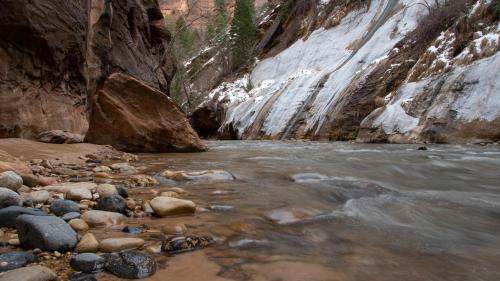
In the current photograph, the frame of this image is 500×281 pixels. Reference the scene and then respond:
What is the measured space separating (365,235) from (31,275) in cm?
165

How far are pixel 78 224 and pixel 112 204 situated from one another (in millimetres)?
429

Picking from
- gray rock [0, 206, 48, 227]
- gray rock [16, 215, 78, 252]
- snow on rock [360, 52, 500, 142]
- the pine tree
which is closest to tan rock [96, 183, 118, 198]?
gray rock [0, 206, 48, 227]

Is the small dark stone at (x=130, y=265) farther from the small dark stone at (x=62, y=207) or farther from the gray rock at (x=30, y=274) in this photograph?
the small dark stone at (x=62, y=207)

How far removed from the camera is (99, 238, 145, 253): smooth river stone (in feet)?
6.08

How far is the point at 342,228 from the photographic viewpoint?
7.99 feet

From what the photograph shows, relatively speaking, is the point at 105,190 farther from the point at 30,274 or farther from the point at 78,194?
the point at 30,274

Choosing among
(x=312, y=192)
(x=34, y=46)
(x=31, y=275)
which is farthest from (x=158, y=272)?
(x=34, y=46)

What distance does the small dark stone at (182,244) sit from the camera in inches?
75.7

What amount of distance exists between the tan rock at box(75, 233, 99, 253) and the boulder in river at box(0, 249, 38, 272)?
0.19 m

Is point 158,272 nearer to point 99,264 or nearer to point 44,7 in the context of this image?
point 99,264

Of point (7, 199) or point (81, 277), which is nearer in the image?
point (81, 277)

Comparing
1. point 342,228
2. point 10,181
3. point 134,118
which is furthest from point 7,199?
point 134,118

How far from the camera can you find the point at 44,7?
7.81 meters

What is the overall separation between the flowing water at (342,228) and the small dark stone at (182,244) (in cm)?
6
